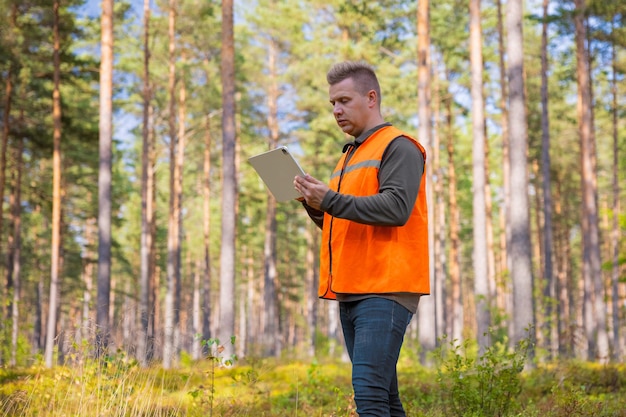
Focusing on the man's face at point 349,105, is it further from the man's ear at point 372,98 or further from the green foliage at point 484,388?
the green foliage at point 484,388

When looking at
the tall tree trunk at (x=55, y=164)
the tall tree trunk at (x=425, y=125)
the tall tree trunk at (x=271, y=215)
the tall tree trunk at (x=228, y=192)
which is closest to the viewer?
the tall tree trunk at (x=228, y=192)

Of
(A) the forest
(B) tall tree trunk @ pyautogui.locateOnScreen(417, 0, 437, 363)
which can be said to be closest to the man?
(A) the forest

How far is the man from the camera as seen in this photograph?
2.81 meters

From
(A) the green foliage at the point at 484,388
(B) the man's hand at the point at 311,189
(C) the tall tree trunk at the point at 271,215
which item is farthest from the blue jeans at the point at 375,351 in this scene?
(C) the tall tree trunk at the point at 271,215

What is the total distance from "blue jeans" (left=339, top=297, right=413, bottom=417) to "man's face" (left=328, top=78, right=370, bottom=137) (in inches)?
34.3

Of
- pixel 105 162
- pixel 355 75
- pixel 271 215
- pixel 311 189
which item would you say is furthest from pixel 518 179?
pixel 271 215

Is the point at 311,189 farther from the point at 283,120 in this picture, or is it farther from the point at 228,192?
the point at 283,120

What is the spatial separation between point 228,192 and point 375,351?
34.8ft

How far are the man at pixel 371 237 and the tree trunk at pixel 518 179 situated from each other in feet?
24.8

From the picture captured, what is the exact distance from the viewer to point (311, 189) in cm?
288

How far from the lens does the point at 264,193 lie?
102 feet

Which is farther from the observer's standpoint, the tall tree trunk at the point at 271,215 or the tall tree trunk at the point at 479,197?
the tall tree trunk at the point at 271,215

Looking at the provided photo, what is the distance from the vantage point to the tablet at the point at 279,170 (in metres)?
3.10

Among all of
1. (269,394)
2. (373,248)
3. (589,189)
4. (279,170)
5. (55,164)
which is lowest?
(269,394)
